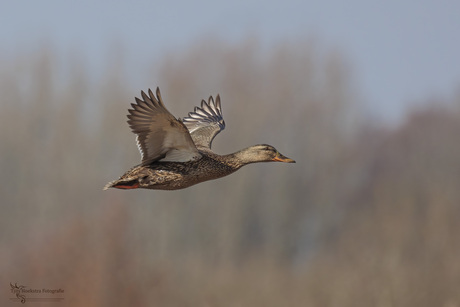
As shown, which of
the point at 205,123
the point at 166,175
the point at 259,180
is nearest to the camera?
the point at 166,175

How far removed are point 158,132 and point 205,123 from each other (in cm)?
267

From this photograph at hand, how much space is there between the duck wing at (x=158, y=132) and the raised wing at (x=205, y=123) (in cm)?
143

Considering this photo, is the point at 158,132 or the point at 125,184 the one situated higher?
the point at 158,132

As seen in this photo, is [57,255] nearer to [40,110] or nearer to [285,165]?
[285,165]

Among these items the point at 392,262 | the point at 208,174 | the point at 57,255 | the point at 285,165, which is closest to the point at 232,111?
the point at 285,165

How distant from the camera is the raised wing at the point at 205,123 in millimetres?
11651

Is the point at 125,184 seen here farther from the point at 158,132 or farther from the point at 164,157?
the point at 158,132

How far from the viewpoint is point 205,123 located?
12391mm

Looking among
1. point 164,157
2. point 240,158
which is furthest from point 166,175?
point 240,158

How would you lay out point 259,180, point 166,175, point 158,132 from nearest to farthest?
1. point 158,132
2. point 166,175
3. point 259,180

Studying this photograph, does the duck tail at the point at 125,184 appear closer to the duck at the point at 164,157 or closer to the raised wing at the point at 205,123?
the duck at the point at 164,157

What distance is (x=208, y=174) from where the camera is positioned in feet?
33.1

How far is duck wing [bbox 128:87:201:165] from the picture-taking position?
374 inches

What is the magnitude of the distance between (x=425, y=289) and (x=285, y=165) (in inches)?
798
